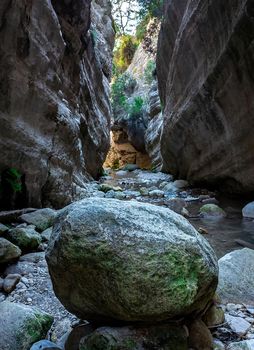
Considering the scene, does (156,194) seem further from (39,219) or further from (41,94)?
(39,219)

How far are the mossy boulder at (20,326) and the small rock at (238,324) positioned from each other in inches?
50.4

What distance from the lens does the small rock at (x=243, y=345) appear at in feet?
6.12

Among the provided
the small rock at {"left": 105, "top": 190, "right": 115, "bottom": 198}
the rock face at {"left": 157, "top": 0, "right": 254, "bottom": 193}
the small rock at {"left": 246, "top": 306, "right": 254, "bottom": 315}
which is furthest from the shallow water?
the small rock at {"left": 246, "top": 306, "right": 254, "bottom": 315}

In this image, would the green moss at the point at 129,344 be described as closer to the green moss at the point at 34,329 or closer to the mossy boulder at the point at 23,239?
the green moss at the point at 34,329

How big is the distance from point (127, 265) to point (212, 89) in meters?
6.88

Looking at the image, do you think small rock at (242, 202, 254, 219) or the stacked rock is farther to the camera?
small rock at (242, 202, 254, 219)

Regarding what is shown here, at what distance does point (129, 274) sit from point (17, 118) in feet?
13.5

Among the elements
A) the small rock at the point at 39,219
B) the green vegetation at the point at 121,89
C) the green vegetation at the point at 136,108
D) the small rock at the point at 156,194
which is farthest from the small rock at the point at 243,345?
the green vegetation at the point at 121,89

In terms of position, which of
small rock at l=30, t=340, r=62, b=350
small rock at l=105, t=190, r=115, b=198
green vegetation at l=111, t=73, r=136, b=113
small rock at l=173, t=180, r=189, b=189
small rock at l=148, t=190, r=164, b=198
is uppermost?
green vegetation at l=111, t=73, r=136, b=113

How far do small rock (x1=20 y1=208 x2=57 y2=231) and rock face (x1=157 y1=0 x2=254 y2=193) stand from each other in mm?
4653

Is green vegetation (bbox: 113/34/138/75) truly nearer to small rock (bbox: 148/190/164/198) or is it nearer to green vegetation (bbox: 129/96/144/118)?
green vegetation (bbox: 129/96/144/118)

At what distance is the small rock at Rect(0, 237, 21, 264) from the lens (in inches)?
126

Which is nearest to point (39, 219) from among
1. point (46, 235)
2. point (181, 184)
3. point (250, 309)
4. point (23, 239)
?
point (46, 235)

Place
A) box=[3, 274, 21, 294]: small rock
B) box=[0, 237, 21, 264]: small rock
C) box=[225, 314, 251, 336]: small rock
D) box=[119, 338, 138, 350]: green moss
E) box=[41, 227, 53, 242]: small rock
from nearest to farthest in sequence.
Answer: box=[119, 338, 138, 350]: green moss → box=[225, 314, 251, 336]: small rock → box=[3, 274, 21, 294]: small rock → box=[0, 237, 21, 264]: small rock → box=[41, 227, 53, 242]: small rock
